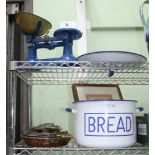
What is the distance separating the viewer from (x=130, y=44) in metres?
1.18

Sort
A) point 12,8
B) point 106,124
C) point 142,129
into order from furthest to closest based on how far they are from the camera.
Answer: point 12,8, point 142,129, point 106,124

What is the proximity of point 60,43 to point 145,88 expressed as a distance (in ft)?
1.49

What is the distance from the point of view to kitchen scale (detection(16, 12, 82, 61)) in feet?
2.85

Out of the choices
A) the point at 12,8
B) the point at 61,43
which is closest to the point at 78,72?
the point at 61,43

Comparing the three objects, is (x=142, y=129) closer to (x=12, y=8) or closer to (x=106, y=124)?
(x=106, y=124)

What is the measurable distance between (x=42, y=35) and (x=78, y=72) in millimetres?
181

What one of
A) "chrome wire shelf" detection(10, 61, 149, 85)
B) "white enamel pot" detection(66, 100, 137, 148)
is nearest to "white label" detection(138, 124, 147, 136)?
"white enamel pot" detection(66, 100, 137, 148)

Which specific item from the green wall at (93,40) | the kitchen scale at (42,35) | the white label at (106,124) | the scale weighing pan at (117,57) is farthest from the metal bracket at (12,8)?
the white label at (106,124)

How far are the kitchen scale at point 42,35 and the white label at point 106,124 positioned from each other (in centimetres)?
21

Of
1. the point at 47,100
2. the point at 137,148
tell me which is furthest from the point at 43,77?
the point at 137,148

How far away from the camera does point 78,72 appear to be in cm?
96

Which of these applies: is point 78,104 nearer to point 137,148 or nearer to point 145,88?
point 137,148

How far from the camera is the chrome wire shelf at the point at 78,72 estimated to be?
0.84 metres

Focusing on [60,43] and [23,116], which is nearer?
[60,43]
